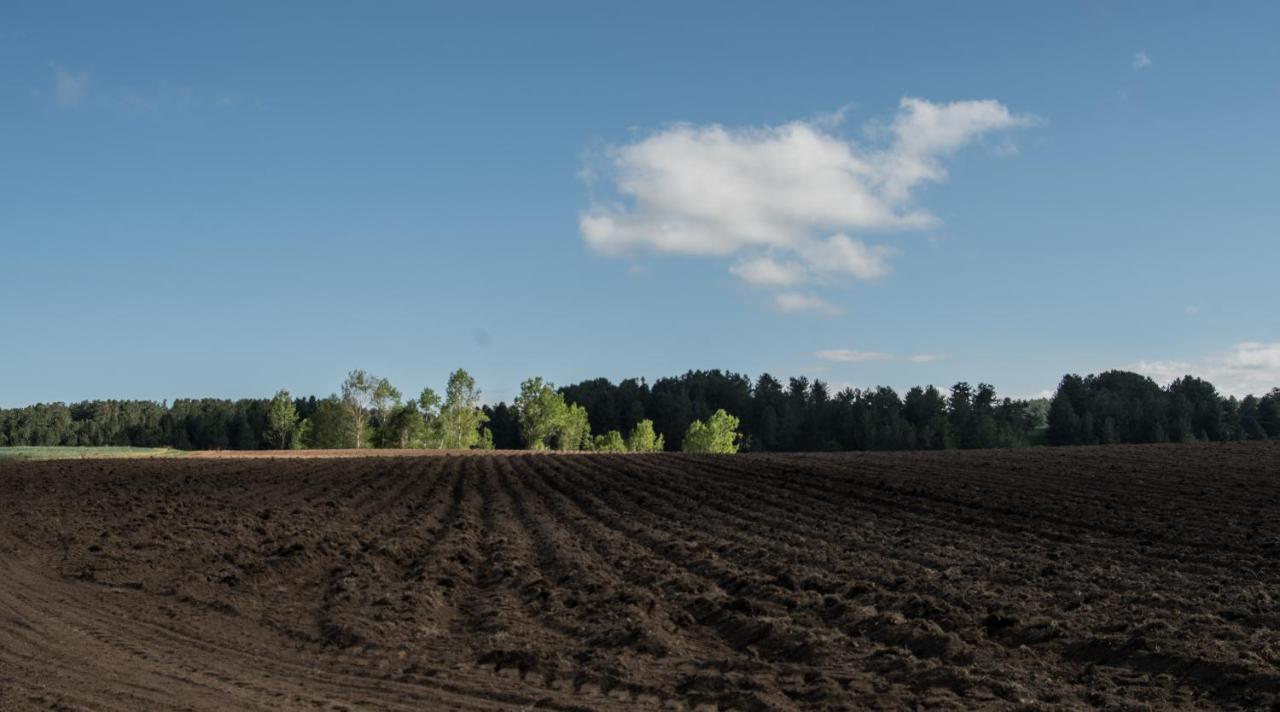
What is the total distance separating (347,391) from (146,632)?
333ft

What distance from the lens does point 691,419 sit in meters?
144

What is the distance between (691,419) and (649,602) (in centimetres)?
13162

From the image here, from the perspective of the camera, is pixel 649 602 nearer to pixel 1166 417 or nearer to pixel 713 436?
pixel 713 436

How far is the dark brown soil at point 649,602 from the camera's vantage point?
8.80 meters

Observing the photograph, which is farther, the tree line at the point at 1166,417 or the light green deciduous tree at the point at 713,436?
the tree line at the point at 1166,417

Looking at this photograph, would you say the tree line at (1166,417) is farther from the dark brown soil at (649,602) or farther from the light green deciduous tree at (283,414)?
the light green deciduous tree at (283,414)

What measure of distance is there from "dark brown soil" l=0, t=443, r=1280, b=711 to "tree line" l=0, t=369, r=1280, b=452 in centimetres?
8046

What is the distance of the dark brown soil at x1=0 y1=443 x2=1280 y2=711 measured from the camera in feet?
28.9

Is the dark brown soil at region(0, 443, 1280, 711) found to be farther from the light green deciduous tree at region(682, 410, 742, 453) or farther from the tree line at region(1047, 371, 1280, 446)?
the tree line at region(1047, 371, 1280, 446)

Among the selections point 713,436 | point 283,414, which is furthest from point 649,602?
point 283,414

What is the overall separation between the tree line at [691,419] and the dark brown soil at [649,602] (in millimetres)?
80464

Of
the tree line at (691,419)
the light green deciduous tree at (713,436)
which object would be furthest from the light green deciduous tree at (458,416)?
the light green deciduous tree at (713,436)

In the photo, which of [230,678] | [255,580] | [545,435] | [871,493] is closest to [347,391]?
[545,435]

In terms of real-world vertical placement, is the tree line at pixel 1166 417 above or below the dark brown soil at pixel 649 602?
above
